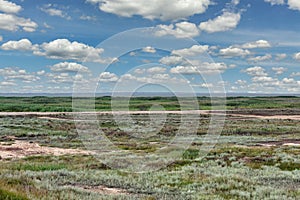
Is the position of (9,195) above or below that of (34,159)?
above

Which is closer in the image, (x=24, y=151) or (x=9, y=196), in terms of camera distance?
(x=9, y=196)

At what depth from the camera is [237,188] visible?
53.0 ft

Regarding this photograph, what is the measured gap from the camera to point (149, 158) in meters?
27.2

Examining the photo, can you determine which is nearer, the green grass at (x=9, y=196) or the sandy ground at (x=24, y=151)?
the green grass at (x=9, y=196)

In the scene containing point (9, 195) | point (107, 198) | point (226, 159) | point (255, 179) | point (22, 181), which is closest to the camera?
point (9, 195)

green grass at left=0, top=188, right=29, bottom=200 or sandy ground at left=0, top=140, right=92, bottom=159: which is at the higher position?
green grass at left=0, top=188, right=29, bottom=200

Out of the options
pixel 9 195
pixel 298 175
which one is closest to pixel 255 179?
pixel 298 175

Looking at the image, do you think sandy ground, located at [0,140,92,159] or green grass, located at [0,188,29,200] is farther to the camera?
sandy ground, located at [0,140,92,159]

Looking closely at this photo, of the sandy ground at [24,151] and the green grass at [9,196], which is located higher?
the green grass at [9,196]

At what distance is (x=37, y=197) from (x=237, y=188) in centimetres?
863

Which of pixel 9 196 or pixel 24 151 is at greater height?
pixel 9 196

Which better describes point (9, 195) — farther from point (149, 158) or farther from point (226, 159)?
point (226, 159)

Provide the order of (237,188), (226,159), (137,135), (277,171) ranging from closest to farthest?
(237,188)
(277,171)
(226,159)
(137,135)

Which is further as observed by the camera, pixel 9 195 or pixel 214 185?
pixel 214 185
